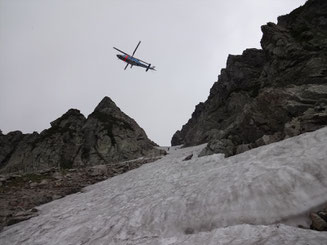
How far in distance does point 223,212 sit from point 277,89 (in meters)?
15.0

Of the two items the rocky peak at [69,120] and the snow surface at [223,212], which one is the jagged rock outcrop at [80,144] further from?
the snow surface at [223,212]

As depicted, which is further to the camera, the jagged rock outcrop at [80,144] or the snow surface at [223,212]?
the jagged rock outcrop at [80,144]

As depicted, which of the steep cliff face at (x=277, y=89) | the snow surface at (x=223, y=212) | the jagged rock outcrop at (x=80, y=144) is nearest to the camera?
the snow surface at (x=223, y=212)

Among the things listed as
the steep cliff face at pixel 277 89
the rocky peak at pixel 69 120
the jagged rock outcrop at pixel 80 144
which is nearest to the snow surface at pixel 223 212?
the steep cliff face at pixel 277 89

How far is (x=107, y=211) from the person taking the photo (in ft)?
42.7

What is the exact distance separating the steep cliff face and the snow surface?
5.16 metres

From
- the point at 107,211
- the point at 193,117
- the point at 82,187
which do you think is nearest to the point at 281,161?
the point at 107,211

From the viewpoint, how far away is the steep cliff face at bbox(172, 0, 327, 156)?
58.6ft

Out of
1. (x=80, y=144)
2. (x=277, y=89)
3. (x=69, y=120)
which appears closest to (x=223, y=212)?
(x=277, y=89)

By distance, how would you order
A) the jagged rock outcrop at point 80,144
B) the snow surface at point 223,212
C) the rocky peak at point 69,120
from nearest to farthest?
the snow surface at point 223,212, the jagged rock outcrop at point 80,144, the rocky peak at point 69,120

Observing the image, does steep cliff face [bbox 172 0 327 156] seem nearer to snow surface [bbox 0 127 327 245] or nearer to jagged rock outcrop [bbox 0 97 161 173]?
snow surface [bbox 0 127 327 245]

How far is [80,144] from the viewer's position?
4875 cm

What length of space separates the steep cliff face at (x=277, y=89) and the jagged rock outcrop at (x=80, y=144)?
1489 cm

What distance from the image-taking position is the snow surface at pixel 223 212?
7305 mm
